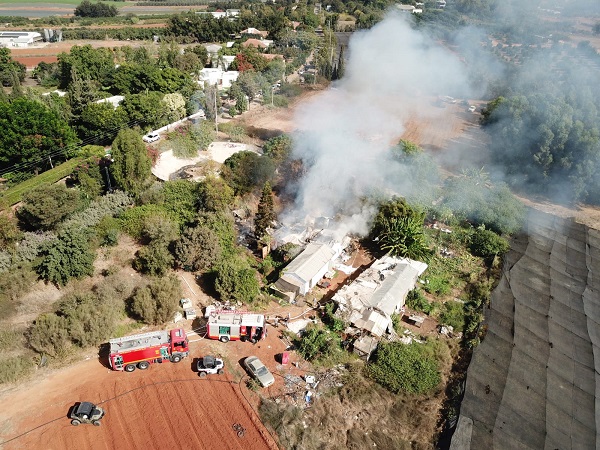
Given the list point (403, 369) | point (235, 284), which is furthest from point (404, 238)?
point (235, 284)

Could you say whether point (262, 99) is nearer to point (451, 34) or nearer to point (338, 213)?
point (451, 34)

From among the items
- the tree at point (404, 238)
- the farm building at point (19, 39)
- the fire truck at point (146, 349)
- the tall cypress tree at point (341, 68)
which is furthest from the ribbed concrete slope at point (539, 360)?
the farm building at point (19, 39)

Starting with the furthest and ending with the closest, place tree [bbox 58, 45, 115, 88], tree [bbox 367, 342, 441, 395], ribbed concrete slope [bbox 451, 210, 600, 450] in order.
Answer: tree [bbox 58, 45, 115, 88] → tree [bbox 367, 342, 441, 395] → ribbed concrete slope [bbox 451, 210, 600, 450]

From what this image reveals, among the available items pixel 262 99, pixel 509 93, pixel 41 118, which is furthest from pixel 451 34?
pixel 41 118

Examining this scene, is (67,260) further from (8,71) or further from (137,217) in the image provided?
(8,71)

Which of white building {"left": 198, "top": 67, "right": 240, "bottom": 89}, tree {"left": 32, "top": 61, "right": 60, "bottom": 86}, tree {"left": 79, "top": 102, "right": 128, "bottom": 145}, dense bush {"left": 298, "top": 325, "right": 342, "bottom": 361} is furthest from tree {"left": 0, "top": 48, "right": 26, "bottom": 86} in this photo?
dense bush {"left": 298, "top": 325, "right": 342, "bottom": 361}

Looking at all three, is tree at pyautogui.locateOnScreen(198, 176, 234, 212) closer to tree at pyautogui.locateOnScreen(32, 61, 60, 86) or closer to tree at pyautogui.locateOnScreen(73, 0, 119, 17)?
tree at pyautogui.locateOnScreen(32, 61, 60, 86)

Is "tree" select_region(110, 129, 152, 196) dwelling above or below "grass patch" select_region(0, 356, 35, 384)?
above
